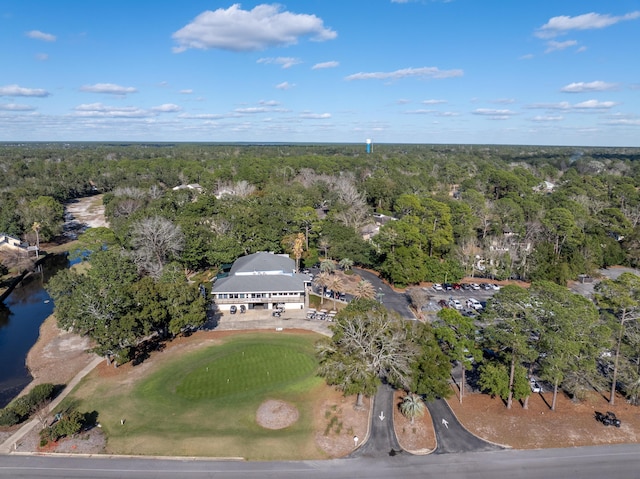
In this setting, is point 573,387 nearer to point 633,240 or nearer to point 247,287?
point 247,287

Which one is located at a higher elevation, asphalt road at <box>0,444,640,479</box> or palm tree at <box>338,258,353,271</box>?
palm tree at <box>338,258,353,271</box>

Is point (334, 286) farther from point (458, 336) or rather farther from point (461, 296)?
point (458, 336)

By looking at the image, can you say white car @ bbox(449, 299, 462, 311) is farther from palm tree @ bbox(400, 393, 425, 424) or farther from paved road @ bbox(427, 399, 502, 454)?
palm tree @ bbox(400, 393, 425, 424)

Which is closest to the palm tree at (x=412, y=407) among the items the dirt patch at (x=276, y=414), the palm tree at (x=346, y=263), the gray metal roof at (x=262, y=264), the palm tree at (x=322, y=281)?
the dirt patch at (x=276, y=414)

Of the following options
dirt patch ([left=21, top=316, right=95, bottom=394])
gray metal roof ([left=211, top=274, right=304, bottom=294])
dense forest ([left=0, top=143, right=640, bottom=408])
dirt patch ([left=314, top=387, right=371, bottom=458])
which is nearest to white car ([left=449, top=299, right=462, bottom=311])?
dense forest ([left=0, top=143, right=640, bottom=408])

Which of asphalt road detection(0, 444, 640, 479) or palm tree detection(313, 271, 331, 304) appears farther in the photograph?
palm tree detection(313, 271, 331, 304)

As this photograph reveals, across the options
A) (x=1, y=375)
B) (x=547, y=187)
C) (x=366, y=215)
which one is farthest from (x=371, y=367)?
(x=547, y=187)

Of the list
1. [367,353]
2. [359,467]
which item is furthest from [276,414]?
[367,353]

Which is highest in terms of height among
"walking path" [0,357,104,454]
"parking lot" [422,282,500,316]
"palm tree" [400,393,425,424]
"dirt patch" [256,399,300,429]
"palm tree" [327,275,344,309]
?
"palm tree" [327,275,344,309]
